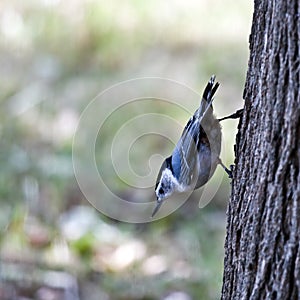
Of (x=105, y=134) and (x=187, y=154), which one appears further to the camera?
(x=105, y=134)

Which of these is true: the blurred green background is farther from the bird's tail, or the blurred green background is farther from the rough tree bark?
the rough tree bark

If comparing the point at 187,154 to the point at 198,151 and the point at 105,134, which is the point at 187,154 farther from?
the point at 105,134

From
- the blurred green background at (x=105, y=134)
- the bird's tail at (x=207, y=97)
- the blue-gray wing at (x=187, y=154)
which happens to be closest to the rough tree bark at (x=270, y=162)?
the bird's tail at (x=207, y=97)

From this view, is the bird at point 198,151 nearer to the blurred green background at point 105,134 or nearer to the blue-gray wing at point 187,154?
the blue-gray wing at point 187,154

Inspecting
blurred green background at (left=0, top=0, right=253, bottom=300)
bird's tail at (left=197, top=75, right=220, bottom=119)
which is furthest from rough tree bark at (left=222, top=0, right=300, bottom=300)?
blurred green background at (left=0, top=0, right=253, bottom=300)

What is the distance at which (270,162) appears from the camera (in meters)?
1.54

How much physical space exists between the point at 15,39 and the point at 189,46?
1.51m

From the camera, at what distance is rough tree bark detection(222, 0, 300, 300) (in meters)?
1.48

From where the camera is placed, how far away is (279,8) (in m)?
1.48

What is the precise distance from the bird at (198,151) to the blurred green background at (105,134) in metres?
1.28

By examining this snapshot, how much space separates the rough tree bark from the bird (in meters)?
0.37

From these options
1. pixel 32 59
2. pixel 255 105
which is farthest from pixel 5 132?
pixel 255 105

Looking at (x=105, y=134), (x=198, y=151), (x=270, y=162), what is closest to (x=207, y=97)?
(x=198, y=151)

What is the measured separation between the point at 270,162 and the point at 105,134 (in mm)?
3476
